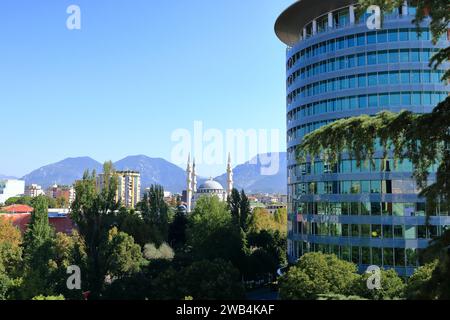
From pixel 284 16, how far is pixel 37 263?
126 feet

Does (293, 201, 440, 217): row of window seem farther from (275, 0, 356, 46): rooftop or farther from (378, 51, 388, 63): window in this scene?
(275, 0, 356, 46): rooftop

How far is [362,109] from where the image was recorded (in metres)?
41.0

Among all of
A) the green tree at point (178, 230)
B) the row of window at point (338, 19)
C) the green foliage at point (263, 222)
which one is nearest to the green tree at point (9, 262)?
the green tree at point (178, 230)

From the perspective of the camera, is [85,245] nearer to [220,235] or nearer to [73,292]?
[73,292]

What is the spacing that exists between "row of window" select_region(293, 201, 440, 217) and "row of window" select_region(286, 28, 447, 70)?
52.5 feet

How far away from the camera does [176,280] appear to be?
3120 centimetres

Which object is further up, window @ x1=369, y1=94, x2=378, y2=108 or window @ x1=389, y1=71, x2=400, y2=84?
window @ x1=389, y1=71, x2=400, y2=84

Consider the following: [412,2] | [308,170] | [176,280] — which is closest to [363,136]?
[412,2]

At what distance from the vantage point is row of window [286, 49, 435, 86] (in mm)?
39881

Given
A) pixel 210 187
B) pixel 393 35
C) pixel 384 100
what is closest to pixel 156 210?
pixel 384 100

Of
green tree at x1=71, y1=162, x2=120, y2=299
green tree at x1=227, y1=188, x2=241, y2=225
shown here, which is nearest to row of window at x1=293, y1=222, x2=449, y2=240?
green tree at x1=71, y1=162, x2=120, y2=299

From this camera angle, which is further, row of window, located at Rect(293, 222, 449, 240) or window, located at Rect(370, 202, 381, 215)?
window, located at Rect(370, 202, 381, 215)

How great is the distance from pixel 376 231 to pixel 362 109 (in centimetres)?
1220

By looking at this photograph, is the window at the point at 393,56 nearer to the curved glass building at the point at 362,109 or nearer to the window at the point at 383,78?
the curved glass building at the point at 362,109
